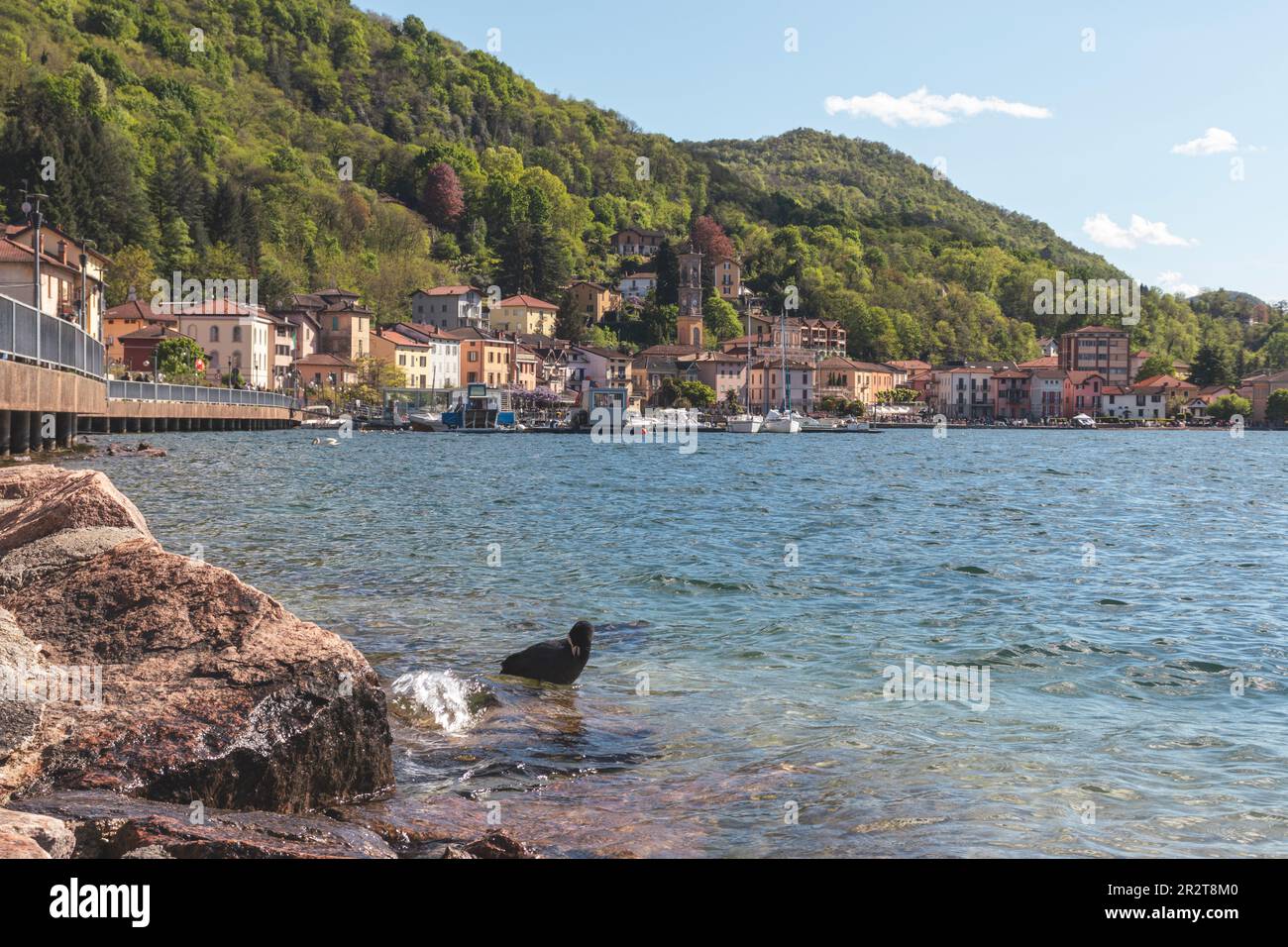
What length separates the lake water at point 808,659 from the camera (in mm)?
7719

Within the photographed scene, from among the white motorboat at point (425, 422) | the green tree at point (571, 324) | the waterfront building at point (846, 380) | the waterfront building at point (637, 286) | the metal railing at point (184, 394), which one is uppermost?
the waterfront building at point (637, 286)

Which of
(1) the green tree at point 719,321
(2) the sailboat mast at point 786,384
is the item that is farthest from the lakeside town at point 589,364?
(1) the green tree at point 719,321

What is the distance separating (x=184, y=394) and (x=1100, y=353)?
16158cm

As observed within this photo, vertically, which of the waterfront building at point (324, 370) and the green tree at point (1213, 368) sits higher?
the green tree at point (1213, 368)

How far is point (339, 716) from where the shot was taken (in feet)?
22.4

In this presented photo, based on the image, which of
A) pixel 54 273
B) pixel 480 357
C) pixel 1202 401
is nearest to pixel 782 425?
pixel 480 357

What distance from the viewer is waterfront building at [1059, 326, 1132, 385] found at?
189875 mm

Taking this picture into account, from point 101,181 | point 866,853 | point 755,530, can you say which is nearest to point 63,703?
point 866,853

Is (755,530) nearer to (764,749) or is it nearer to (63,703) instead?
(764,749)

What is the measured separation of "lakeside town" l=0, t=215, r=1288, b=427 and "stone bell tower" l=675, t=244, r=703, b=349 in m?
0.22

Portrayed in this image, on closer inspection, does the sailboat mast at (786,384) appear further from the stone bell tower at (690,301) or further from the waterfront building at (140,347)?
the waterfront building at (140,347)

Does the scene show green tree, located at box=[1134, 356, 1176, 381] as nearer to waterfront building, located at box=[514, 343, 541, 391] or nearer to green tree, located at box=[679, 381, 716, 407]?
green tree, located at box=[679, 381, 716, 407]

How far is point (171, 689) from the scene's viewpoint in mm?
6465

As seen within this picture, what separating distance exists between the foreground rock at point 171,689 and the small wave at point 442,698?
7.48 ft
